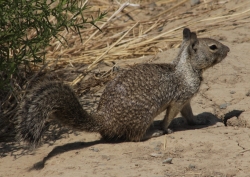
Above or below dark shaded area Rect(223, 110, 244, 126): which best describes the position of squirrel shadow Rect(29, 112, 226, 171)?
below

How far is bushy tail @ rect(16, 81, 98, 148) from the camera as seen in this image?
499cm

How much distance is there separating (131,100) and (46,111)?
3.06 ft

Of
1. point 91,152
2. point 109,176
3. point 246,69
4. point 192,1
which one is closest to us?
point 109,176

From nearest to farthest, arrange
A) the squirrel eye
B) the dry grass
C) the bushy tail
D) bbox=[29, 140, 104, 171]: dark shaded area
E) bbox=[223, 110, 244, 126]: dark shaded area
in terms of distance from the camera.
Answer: the bushy tail → bbox=[29, 140, 104, 171]: dark shaded area → the squirrel eye → bbox=[223, 110, 244, 126]: dark shaded area → the dry grass

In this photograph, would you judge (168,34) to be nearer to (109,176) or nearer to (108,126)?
(108,126)

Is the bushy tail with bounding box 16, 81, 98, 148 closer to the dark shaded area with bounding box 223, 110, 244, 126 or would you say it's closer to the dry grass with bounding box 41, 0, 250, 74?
the dark shaded area with bounding box 223, 110, 244, 126

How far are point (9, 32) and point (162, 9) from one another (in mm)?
4952

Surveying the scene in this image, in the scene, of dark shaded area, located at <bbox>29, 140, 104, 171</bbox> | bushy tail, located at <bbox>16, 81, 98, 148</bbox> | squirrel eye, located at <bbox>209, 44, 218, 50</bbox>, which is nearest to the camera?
bushy tail, located at <bbox>16, 81, 98, 148</bbox>

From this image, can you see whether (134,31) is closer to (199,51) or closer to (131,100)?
(199,51)

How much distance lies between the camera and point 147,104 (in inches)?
219

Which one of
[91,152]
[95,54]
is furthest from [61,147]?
[95,54]

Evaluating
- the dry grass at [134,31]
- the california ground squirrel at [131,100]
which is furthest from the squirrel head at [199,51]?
the dry grass at [134,31]

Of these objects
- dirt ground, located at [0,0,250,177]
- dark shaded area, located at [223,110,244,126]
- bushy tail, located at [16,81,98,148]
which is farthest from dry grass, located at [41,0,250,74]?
bushy tail, located at [16,81,98,148]

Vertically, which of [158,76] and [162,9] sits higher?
[162,9]
